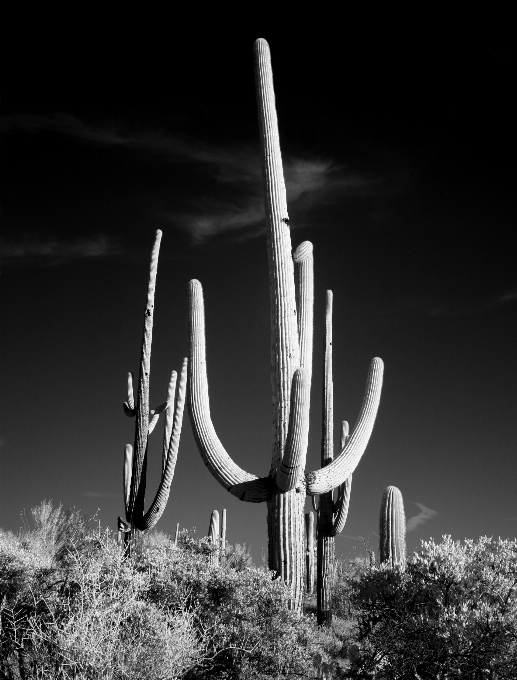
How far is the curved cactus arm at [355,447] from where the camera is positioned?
32.1 ft

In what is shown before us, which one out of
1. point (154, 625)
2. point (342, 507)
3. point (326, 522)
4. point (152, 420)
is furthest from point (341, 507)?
point (154, 625)

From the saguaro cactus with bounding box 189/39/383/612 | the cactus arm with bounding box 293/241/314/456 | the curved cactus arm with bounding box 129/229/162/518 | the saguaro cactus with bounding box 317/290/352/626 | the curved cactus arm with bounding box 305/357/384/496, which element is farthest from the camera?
the saguaro cactus with bounding box 317/290/352/626

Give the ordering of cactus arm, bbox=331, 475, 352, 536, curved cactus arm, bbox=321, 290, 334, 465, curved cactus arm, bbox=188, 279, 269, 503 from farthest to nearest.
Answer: curved cactus arm, bbox=321, 290, 334, 465
cactus arm, bbox=331, 475, 352, 536
curved cactus arm, bbox=188, 279, 269, 503

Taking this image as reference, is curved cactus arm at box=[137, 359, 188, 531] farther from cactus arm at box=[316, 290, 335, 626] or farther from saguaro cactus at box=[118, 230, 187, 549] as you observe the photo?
cactus arm at box=[316, 290, 335, 626]

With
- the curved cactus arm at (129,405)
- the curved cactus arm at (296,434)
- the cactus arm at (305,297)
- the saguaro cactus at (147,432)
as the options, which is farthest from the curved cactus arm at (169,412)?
the curved cactus arm at (296,434)

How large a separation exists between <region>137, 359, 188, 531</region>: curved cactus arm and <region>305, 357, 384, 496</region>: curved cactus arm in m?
3.78

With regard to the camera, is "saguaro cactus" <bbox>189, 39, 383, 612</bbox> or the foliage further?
"saguaro cactus" <bbox>189, 39, 383, 612</bbox>

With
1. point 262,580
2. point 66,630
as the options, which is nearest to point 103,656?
point 66,630

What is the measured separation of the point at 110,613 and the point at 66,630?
32.0 inches

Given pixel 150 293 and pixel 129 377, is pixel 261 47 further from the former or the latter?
pixel 129 377

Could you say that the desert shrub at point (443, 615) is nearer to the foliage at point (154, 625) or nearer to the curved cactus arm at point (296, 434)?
the foliage at point (154, 625)

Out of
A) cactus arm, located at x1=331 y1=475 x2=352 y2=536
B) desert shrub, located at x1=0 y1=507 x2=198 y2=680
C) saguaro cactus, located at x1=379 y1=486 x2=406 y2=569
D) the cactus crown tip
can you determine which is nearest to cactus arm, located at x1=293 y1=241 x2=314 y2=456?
the cactus crown tip

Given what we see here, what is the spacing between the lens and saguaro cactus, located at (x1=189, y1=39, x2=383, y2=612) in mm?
8938

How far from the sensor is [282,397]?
9.55 metres
